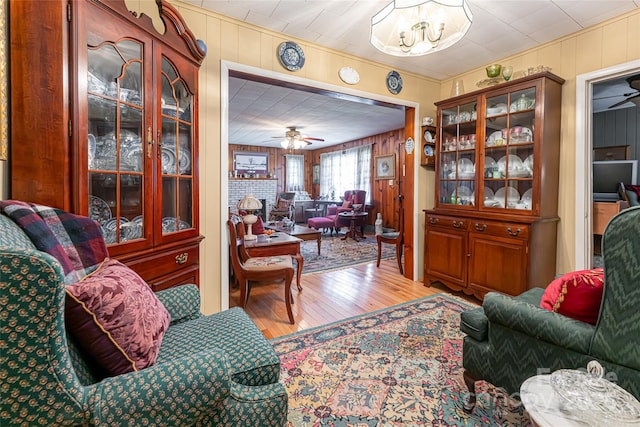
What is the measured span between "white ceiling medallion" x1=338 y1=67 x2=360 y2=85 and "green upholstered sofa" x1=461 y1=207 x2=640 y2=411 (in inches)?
98.9

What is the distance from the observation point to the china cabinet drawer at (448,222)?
316 centimetres

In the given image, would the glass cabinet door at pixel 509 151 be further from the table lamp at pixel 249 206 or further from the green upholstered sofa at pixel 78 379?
the green upholstered sofa at pixel 78 379

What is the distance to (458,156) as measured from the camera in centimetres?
344

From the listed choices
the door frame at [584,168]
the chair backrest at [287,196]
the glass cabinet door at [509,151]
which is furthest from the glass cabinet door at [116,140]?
the chair backrest at [287,196]

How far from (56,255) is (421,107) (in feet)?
12.5

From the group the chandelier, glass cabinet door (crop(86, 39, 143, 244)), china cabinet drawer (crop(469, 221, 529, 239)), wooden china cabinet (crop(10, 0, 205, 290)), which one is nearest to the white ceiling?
the chandelier

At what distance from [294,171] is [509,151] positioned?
748 cm

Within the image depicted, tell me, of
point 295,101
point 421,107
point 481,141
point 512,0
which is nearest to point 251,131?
point 295,101

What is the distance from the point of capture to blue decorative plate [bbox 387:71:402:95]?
11.2 ft

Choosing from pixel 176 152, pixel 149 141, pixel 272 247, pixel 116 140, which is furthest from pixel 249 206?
pixel 116 140

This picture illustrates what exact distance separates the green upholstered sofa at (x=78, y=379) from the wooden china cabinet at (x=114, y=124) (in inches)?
18.5

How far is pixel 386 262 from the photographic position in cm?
473

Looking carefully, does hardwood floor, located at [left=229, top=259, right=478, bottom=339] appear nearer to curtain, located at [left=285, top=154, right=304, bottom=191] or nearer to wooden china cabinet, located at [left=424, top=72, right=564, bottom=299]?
wooden china cabinet, located at [left=424, top=72, right=564, bottom=299]

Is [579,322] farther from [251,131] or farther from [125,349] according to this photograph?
[251,131]
